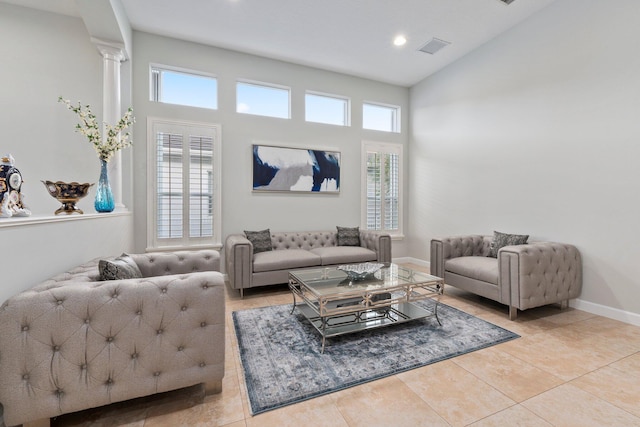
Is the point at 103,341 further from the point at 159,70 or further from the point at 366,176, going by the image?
the point at 366,176

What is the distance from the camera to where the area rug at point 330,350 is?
6.07ft

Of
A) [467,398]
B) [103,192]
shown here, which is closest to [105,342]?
[103,192]

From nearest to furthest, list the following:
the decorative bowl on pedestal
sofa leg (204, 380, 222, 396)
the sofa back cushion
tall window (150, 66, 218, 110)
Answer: sofa leg (204, 380, 222, 396), the decorative bowl on pedestal, tall window (150, 66, 218, 110), the sofa back cushion

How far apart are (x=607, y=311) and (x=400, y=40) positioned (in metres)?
4.24

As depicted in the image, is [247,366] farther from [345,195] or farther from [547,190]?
[547,190]

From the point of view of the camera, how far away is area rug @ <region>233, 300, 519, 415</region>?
1.85 meters

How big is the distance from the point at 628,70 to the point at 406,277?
10.2ft

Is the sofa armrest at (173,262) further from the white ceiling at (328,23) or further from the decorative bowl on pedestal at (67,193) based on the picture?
the white ceiling at (328,23)

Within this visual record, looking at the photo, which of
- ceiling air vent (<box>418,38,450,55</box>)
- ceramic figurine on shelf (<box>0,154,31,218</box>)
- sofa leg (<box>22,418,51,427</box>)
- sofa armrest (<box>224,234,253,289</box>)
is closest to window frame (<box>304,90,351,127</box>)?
ceiling air vent (<box>418,38,450,55</box>)

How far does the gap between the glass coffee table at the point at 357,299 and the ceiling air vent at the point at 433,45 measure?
3.46 metres

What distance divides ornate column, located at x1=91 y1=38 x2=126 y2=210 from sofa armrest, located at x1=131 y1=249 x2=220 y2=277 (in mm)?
1319

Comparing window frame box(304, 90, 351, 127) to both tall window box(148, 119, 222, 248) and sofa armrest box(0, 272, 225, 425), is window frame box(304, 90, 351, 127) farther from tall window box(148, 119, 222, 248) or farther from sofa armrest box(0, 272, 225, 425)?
sofa armrest box(0, 272, 225, 425)

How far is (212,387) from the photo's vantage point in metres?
1.76

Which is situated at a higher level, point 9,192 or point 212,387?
point 9,192
